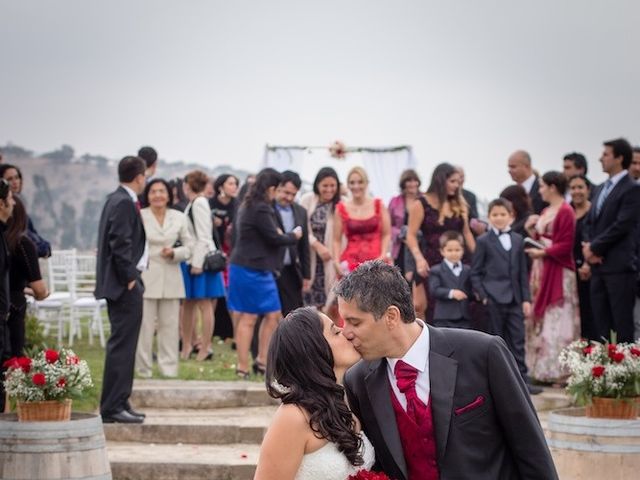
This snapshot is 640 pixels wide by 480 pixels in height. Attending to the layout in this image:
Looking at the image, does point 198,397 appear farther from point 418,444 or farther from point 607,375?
point 418,444

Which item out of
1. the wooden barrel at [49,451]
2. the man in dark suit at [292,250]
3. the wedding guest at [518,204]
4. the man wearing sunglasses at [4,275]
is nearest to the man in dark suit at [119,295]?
the man wearing sunglasses at [4,275]

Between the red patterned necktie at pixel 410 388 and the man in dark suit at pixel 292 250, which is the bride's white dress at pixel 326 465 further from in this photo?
the man in dark suit at pixel 292 250

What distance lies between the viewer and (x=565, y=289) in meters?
12.1

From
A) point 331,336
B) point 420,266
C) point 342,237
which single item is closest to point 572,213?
point 420,266

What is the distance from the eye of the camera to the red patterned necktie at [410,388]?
14.9 feet

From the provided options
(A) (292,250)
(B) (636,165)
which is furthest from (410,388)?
(B) (636,165)

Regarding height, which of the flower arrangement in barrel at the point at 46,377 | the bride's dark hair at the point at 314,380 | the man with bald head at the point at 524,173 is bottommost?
the flower arrangement in barrel at the point at 46,377

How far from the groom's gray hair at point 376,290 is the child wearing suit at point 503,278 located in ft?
22.9

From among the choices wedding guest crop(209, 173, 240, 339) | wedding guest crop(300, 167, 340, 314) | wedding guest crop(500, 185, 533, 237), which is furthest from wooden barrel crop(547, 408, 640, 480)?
wedding guest crop(209, 173, 240, 339)

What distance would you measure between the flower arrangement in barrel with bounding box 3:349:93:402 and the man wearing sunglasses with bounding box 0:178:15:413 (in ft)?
2.35

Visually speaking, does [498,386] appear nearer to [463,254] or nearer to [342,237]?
[463,254]

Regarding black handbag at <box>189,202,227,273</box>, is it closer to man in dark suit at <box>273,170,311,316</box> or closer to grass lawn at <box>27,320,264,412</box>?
man in dark suit at <box>273,170,311,316</box>

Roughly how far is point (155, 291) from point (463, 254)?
9.61ft

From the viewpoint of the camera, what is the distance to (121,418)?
998 cm
